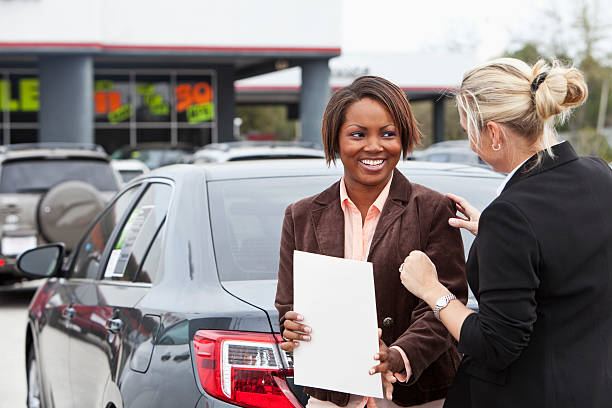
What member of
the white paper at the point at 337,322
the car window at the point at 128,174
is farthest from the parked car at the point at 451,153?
the white paper at the point at 337,322

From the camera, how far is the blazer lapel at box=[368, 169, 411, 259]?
8.98 ft

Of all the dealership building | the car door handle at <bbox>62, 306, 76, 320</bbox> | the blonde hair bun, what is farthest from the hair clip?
the dealership building

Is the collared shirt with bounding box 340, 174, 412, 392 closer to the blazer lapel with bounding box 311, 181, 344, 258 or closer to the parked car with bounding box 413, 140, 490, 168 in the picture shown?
the blazer lapel with bounding box 311, 181, 344, 258

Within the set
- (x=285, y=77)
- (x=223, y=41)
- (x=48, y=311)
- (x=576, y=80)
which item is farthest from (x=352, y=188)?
(x=285, y=77)

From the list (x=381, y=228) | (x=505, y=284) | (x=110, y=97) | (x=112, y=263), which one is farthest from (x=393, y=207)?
(x=110, y=97)

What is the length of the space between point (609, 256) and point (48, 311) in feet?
11.8

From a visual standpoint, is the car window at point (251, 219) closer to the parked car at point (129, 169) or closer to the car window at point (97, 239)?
the car window at point (97, 239)

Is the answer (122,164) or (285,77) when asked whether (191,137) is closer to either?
(285,77)

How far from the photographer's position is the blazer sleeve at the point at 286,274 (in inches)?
110

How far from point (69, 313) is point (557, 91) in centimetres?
303

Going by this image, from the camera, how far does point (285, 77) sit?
3869cm

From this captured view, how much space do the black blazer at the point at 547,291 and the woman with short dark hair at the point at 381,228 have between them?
300mm

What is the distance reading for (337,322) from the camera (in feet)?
8.66

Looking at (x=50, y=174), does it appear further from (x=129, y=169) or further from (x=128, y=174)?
(x=128, y=174)
